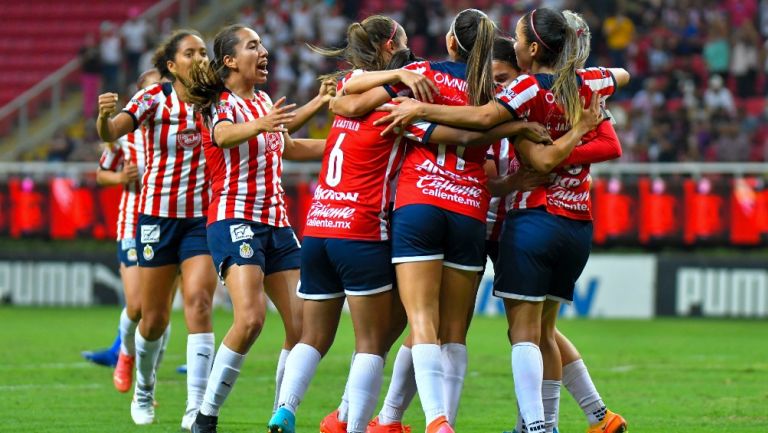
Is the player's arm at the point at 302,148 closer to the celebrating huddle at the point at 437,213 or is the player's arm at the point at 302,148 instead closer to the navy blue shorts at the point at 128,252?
the celebrating huddle at the point at 437,213

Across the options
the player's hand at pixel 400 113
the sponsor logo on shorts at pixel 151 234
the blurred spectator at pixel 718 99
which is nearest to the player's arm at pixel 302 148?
the sponsor logo on shorts at pixel 151 234

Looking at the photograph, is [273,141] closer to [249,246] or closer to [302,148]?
[302,148]

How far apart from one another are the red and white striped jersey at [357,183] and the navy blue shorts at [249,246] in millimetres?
905

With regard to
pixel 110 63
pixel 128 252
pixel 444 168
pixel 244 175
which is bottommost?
pixel 128 252

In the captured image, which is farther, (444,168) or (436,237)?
(444,168)

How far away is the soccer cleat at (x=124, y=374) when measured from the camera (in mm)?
10398

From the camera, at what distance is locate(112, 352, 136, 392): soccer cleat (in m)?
10.4

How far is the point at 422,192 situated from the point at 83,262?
604 inches

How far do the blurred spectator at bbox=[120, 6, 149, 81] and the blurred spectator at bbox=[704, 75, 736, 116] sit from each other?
10988 millimetres

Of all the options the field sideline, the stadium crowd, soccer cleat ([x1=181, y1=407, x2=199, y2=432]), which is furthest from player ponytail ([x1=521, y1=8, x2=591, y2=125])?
the stadium crowd

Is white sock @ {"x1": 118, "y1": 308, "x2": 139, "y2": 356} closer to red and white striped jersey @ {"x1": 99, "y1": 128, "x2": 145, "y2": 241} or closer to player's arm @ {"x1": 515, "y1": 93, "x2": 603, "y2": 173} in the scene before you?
red and white striped jersey @ {"x1": 99, "y1": 128, "x2": 145, "y2": 241}

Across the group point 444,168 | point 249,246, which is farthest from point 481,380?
point 444,168

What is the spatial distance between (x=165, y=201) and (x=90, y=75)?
1793cm

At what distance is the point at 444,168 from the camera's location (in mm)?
7039
